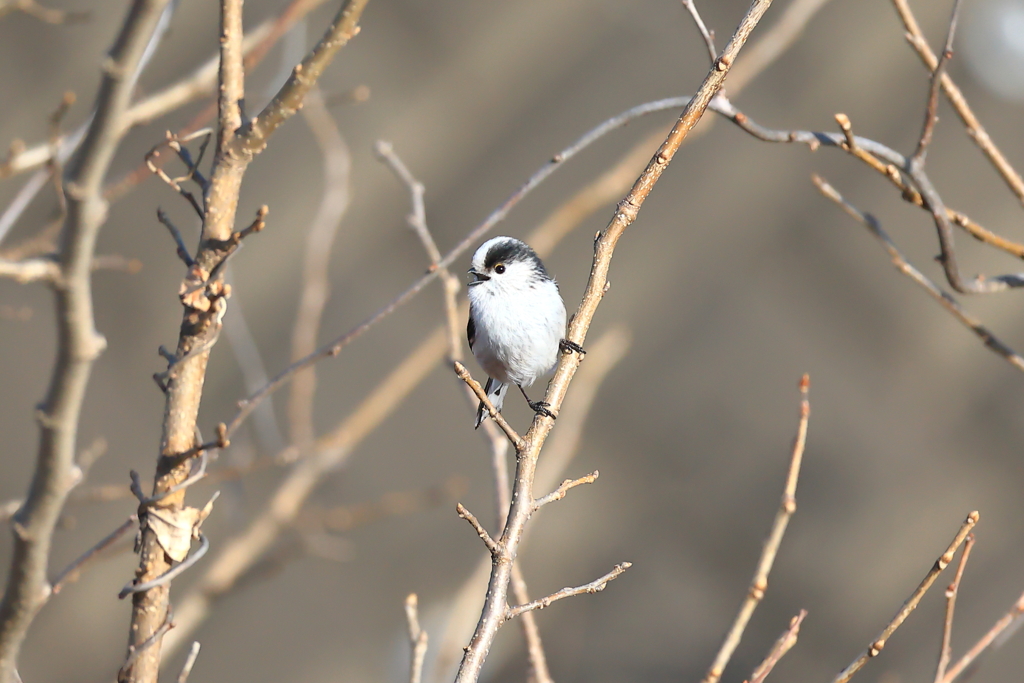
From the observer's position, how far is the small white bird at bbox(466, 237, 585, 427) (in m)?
1.92

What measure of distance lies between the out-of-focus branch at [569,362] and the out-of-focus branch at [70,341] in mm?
471

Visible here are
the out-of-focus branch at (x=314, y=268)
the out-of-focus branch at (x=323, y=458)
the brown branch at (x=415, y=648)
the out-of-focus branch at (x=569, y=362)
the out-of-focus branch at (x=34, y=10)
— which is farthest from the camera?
the out-of-focus branch at (x=314, y=268)

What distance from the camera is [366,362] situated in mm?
2945

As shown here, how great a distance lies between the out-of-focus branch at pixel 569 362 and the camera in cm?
95

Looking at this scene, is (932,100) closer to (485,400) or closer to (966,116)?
(966,116)

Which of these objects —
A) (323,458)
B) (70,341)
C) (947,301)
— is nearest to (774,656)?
(947,301)

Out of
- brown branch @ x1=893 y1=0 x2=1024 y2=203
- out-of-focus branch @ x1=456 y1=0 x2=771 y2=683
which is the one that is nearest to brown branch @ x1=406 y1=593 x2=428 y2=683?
out-of-focus branch @ x1=456 y1=0 x2=771 y2=683

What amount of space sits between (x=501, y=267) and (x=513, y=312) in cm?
13

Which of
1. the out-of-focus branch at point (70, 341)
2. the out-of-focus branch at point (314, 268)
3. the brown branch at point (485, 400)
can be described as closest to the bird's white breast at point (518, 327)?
the out-of-focus branch at point (314, 268)

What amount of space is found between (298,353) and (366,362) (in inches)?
29.3

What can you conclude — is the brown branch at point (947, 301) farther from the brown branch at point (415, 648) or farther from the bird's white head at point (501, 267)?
the brown branch at point (415, 648)

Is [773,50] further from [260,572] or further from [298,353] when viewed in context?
[260,572]

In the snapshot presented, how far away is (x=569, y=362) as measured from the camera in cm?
122

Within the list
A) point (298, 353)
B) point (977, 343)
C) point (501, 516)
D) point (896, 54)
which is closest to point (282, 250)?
point (298, 353)
